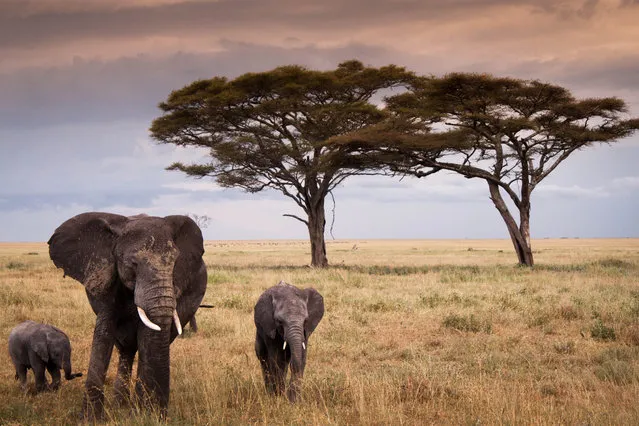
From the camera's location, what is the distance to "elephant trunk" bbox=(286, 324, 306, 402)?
6.98m

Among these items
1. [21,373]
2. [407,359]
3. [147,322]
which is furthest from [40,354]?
[407,359]

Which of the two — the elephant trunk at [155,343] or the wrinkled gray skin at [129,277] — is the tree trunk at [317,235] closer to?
the wrinkled gray skin at [129,277]

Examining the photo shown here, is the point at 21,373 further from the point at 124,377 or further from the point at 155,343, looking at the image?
the point at 155,343

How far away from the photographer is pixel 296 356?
22.8ft

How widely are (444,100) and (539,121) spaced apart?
14.9 ft

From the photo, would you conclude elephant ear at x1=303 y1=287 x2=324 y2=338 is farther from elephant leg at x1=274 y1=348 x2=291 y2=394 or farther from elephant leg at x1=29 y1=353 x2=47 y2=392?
elephant leg at x1=29 y1=353 x2=47 y2=392

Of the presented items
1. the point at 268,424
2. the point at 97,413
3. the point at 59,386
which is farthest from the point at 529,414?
the point at 59,386

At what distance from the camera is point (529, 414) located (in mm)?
6496

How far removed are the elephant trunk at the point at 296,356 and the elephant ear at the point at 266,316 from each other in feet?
1.39

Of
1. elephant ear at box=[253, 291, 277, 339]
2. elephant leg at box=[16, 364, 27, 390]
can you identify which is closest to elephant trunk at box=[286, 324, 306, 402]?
elephant ear at box=[253, 291, 277, 339]

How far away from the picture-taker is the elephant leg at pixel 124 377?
7.09 metres

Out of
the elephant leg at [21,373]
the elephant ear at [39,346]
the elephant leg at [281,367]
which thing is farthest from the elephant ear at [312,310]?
the elephant leg at [21,373]

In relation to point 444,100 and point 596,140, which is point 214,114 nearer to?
point 444,100

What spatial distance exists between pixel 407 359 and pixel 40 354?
5305 millimetres
